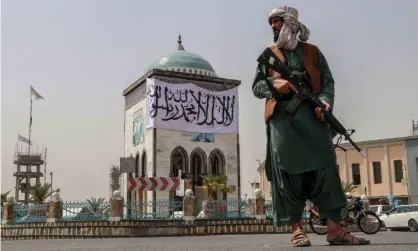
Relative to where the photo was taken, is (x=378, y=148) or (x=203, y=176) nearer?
(x=203, y=176)

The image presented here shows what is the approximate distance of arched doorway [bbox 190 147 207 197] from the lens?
31688 mm

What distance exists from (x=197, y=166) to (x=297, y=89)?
2783 cm

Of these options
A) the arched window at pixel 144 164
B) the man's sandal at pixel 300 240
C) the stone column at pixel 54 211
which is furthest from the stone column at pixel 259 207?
the arched window at pixel 144 164

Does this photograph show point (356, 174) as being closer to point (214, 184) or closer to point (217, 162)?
point (217, 162)

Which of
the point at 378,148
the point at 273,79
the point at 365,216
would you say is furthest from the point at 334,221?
the point at 378,148

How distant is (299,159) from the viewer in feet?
15.3

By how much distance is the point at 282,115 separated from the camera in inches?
190

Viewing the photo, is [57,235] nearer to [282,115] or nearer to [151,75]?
[282,115]

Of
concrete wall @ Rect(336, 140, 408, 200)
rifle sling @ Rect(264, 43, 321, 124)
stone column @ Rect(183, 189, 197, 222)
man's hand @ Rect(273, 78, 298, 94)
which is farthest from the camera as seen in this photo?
concrete wall @ Rect(336, 140, 408, 200)

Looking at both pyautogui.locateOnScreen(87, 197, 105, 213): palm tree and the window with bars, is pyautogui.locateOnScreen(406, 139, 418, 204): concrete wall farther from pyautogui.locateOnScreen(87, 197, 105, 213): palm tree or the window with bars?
pyautogui.locateOnScreen(87, 197, 105, 213): palm tree

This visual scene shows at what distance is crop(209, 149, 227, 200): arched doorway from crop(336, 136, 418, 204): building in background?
8837 millimetres

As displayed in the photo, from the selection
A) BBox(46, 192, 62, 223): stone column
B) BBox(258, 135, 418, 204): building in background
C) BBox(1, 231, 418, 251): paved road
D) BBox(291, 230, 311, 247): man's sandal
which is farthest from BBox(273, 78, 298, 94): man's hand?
BBox(258, 135, 418, 204): building in background

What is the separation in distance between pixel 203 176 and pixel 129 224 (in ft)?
54.6

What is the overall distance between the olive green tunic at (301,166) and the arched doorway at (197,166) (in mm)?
26670
